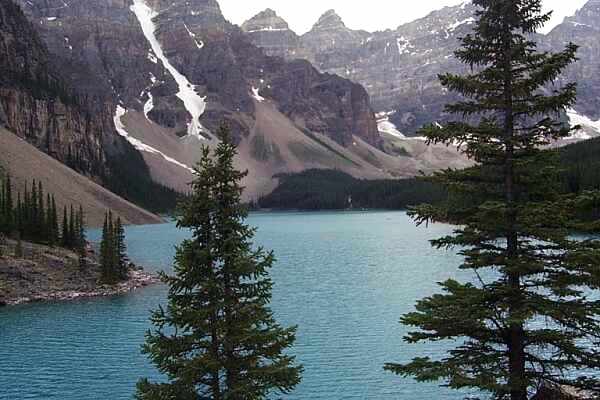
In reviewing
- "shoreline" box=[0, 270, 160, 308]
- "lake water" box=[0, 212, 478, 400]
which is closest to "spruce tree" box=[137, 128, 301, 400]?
"lake water" box=[0, 212, 478, 400]

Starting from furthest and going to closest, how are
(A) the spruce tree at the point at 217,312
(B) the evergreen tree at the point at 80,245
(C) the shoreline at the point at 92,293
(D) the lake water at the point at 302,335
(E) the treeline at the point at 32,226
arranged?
(E) the treeline at the point at 32,226 < (B) the evergreen tree at the point at 80,245 < (C) the shoreline at the point at 92,293 < (D) the lake water at the point at 302,335 < (A) the spruce tree at the point at 217,312

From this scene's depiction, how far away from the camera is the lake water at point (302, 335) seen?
126ft

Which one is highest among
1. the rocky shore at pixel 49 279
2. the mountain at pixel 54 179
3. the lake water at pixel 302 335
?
the mountain at pixel 54 179

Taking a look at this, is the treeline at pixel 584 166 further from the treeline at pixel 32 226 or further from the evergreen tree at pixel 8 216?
the evergreen tree at pixel 8 216

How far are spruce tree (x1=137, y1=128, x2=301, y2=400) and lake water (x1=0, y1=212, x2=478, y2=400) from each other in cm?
1717

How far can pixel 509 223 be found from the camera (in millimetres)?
15695

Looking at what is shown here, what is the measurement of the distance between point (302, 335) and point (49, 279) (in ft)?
126

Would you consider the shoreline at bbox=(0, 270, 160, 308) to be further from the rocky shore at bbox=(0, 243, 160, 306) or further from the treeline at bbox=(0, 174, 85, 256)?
the treeline at bbox=(0, 174, 85, 256)

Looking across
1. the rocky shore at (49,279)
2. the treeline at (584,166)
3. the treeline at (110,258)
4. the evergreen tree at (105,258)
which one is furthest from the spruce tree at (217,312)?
the treeline at (584,166)

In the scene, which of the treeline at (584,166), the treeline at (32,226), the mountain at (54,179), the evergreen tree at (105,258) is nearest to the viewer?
the evergreen tree at (105,258)

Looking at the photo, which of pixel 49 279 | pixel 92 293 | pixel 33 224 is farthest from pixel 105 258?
pixel 33 224

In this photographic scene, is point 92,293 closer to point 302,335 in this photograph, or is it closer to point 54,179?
point 302,335

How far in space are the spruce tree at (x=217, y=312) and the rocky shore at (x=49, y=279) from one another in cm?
5305

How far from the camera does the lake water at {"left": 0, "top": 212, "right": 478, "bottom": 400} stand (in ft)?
126
